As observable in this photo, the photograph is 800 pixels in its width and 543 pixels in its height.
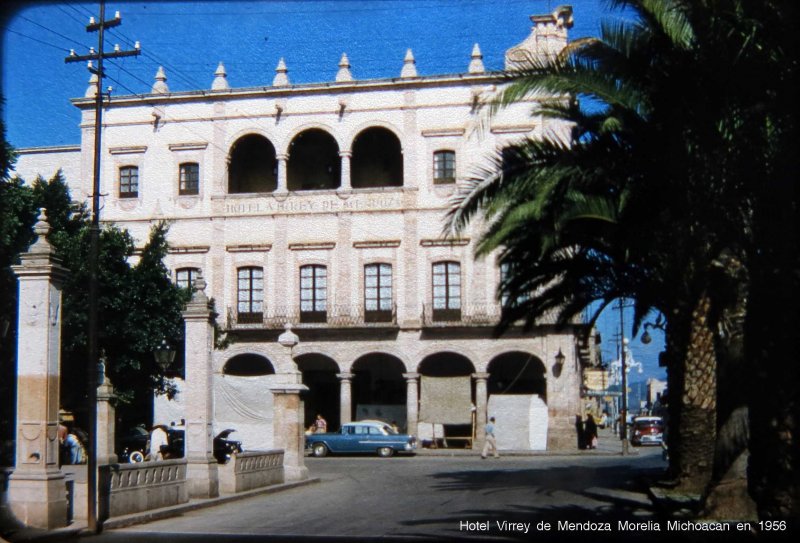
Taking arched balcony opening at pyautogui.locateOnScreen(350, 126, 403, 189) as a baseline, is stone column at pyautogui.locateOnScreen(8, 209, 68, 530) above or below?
below

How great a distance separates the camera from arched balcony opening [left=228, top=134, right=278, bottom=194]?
40750 millimetres

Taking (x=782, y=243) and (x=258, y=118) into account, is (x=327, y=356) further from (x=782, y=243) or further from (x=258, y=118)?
(x=782, y=243)

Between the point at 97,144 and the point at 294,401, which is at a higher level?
the point at 97,144

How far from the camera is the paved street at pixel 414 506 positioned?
14.8 metres

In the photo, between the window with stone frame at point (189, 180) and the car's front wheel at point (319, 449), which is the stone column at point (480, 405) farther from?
the window with stone frame at point (189, 180)

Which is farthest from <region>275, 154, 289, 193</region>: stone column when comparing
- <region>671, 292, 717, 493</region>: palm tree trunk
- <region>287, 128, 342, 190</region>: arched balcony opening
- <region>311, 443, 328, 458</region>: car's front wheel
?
<region>671, 292, 717, 493</region>: palm tree trunk

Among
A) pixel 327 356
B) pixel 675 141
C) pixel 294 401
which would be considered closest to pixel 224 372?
pixel 327 356

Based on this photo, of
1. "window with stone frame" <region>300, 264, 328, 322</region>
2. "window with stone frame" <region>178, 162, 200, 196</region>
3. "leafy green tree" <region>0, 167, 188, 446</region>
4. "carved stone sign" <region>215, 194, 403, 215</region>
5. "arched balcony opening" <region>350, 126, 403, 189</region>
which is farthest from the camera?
"window with stone frame" <region>300, 264, 328, 322</region>

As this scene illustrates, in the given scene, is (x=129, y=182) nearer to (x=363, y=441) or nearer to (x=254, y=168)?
(x=254, y=168)

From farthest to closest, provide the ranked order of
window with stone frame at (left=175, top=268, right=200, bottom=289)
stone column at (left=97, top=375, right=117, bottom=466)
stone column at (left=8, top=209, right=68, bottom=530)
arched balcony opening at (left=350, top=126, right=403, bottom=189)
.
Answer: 1. window with stone frame at (left=175, top=268, right=200, bottom=289)
2. arched balcony opening at (left=350, top=126, right=403, bottom=189)
3. stone column at (left=97, top=375, right=117, bottom=466)
4. stone column at (left=8, top=209, right=68, bottom=530)

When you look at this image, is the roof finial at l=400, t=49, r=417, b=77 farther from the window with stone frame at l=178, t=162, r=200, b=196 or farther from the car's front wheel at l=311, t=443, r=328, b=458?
the car's front wheel at l=311, t=443, r=328, b=458

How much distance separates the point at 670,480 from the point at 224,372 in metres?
24.4

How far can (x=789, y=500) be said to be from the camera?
32.4ft

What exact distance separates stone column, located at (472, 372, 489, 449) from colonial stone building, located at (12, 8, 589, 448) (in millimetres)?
52
